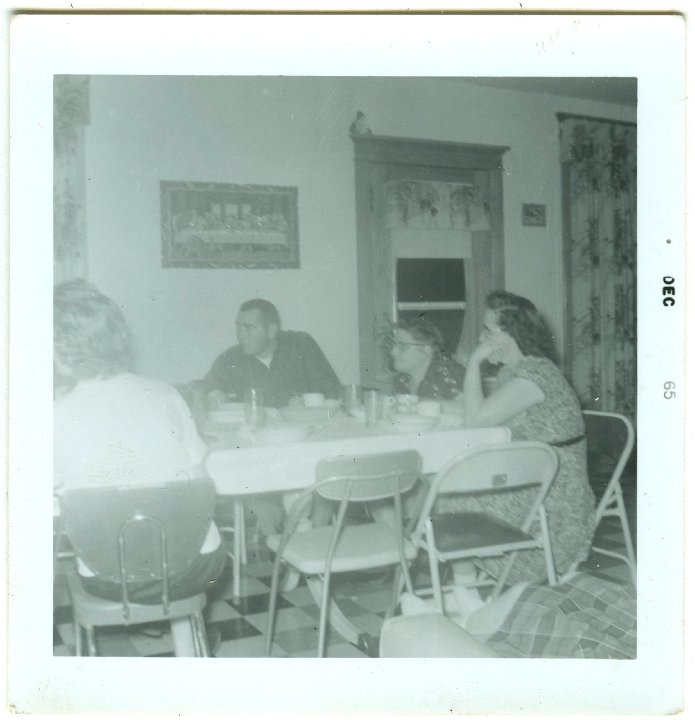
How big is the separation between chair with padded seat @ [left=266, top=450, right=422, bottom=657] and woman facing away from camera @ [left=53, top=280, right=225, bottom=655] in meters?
0.27

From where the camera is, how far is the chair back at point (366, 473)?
2010mm

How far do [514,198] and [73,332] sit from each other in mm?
3933

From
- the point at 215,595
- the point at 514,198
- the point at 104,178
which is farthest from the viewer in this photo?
the point at 514,198

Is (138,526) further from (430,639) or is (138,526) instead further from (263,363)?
(263,363)

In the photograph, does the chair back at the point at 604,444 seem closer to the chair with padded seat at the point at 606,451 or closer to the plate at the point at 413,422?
the chair with padded seat at the point at 606,451

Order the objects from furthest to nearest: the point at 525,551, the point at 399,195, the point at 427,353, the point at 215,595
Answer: the point at 399,195 → the point at 427,353 → the point at 215,595 → the point at 525,551

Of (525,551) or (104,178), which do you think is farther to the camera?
(104,178)

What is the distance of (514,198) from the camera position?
16.6 feet

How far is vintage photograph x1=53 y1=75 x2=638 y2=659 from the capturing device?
1.75 metres

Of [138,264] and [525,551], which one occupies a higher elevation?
[138,264]

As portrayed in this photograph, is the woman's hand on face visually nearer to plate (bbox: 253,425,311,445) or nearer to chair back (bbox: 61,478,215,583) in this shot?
plate (bbox: 253,425,311,445)

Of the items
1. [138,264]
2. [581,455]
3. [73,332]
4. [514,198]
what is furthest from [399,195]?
[73,332]

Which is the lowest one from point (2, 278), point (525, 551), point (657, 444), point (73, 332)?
point (525, 551)
